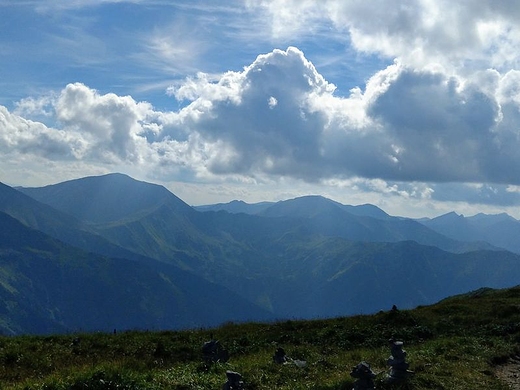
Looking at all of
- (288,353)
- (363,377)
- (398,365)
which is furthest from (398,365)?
(288,353)

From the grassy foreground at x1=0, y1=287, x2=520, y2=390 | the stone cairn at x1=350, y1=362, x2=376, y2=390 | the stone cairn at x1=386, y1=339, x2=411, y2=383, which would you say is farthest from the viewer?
the stone cairn at x1=386, y1=339, x2=411, y2=383

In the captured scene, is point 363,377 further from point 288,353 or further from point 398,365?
point 288,353

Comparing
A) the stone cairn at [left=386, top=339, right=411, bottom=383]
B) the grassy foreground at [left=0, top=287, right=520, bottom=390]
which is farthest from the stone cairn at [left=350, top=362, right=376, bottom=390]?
the stone cairn at [left=386, top=339, right=411, bottom=383]

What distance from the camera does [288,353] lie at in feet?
80.1

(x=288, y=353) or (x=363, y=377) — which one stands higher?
(x=363, y=377)

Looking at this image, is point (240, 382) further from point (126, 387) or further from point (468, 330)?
point (468, 330)

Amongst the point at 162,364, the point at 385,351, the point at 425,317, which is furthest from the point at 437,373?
the point at 425,317

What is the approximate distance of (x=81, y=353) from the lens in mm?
25422

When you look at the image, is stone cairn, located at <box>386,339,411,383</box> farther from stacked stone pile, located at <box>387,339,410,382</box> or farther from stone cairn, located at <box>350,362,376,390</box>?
stone cairn, located at <box>350,362,376,390</box>

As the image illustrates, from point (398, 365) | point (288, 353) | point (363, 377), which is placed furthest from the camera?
point (288, 353)

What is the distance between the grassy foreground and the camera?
704 inches

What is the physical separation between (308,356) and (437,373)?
6.73 metres

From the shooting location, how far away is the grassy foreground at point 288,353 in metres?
17.9

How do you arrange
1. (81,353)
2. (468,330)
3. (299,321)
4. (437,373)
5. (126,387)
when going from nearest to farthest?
(126,387) < (437,373) < (81,353) < (468,330) < (299,321)
